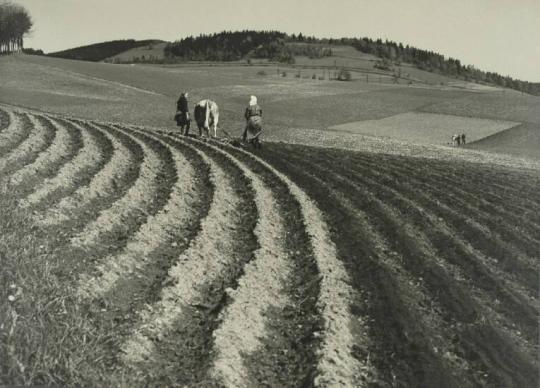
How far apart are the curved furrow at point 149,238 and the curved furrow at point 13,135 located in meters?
3.28

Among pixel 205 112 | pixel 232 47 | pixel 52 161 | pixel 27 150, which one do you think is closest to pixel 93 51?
pixel 232 47

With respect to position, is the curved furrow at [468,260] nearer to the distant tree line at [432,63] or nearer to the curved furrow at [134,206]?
the curved furrow at [134,206]

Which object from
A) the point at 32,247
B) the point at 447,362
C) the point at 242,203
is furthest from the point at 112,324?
the point at 242,203

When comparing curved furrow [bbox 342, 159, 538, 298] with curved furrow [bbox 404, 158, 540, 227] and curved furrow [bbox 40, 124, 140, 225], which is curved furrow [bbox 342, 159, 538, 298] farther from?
curved furrow [bbox 40, 124, 140, 225]

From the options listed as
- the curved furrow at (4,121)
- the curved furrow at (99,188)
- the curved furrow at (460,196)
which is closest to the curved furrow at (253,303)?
the curved furrow at (99,188)

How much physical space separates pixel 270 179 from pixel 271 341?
698cm

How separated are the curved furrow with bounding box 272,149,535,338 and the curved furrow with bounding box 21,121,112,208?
5215 millimetres

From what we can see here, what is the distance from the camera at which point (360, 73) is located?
7819 cm

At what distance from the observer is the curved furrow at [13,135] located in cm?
1090

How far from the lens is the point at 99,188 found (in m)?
9.09

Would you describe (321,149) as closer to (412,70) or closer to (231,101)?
(231,101)

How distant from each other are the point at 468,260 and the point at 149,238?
4.19 m

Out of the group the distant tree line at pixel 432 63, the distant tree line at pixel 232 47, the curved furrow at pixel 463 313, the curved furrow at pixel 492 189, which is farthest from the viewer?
the distant tree line at pixel 232 47

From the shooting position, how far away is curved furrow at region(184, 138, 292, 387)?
468cm
